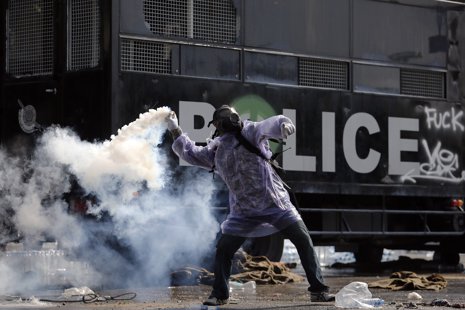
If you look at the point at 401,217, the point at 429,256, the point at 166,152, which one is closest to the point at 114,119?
the point at 166,152

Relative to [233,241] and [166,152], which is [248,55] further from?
[233,241]

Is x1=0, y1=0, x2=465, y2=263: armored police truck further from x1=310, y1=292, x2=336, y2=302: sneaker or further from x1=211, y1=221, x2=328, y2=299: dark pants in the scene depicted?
x1=310, y1=292, x2=336, y2=302: sneaker

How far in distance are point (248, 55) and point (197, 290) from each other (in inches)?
127

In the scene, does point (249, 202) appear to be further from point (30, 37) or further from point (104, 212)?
point (30, 37)

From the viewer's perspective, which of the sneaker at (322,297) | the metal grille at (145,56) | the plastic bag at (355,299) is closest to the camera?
the plastic bag at (355,299)

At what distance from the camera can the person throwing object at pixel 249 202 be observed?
9.61m

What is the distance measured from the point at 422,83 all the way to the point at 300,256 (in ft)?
23.1

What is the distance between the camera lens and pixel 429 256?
24500 millimetres

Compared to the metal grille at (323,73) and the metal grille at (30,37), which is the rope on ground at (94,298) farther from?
the metal grille at (323,73)

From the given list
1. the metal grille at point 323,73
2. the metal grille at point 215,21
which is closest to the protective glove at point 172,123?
the metal grille at point 215,21

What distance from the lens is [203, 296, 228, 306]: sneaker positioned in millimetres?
9586

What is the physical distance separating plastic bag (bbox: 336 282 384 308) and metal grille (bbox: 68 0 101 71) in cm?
508

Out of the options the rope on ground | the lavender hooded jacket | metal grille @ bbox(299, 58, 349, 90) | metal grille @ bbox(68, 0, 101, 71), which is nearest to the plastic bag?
the lavender hooded jacket

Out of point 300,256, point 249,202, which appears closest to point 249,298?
point 300,256
